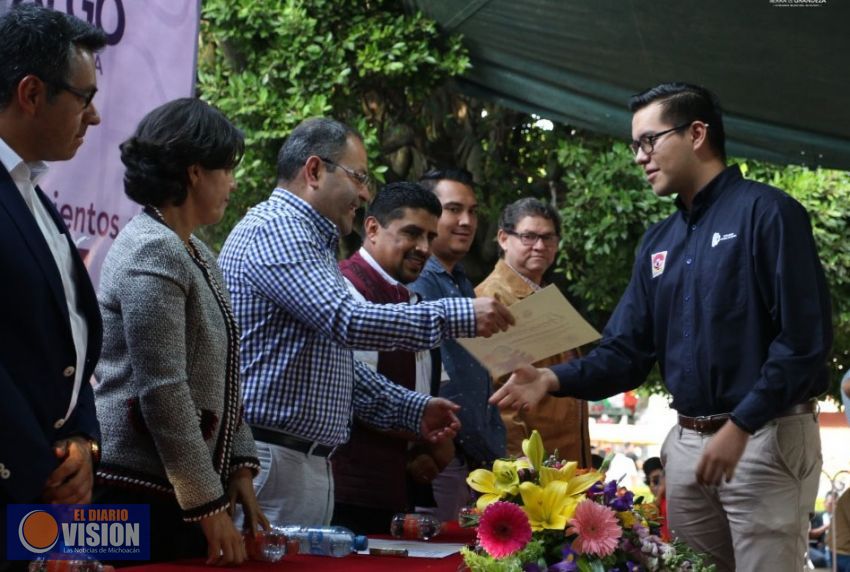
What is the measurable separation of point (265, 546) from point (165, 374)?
482 millimetres

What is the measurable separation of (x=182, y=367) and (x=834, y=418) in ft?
83.4

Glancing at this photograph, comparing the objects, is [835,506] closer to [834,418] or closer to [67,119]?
[67,119]

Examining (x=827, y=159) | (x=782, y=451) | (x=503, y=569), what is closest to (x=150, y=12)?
(x=503, y=569)

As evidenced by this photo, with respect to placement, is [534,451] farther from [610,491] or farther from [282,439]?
[282,439]

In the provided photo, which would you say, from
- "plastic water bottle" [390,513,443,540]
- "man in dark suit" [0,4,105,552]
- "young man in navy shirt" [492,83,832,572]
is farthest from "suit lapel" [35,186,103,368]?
"young man in navy shirt" [492,83,832,572]

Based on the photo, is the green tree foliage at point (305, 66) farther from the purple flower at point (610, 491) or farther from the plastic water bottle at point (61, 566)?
the plastic water bottle at point (61, 566)

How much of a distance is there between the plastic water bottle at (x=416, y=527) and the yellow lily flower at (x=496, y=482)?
63 cm

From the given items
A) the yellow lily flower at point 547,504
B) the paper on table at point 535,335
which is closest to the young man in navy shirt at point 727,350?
the paper on table at point 535,335

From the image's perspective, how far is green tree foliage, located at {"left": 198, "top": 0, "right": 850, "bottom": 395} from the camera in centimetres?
714

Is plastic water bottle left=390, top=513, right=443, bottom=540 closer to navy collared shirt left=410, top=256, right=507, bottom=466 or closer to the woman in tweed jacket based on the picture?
the woman in tweed jacket

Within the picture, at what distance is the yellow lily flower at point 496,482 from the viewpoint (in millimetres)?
2594

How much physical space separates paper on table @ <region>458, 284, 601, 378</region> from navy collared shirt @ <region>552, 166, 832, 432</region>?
1.46ft

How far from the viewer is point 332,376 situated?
3121 millimetres

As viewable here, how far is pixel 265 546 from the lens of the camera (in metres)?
2.61
